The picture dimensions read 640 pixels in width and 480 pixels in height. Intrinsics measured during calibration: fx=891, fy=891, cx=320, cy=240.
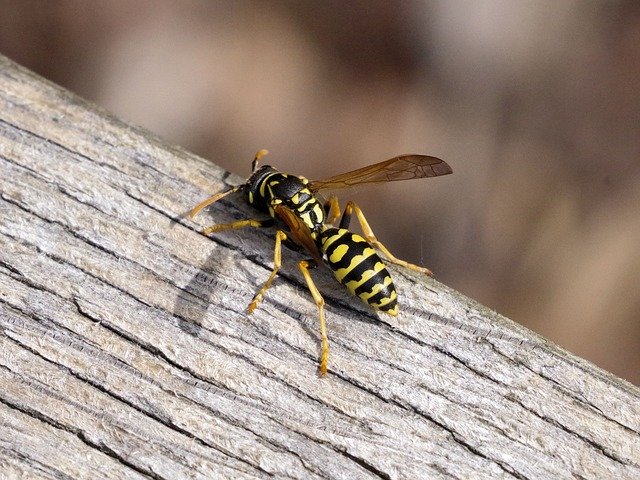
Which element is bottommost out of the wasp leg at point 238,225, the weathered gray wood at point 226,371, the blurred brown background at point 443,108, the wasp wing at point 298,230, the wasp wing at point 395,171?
the weathered gray wood at point 226,371

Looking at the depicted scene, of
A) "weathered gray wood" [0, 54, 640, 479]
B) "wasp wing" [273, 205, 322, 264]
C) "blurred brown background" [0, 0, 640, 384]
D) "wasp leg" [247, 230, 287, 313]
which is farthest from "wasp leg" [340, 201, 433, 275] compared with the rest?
"blurred brown background" [0, 0, 640, 384]

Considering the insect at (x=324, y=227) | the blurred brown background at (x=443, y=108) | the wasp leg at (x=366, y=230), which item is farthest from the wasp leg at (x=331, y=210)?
the blurred brown background at (x=443, y=108)

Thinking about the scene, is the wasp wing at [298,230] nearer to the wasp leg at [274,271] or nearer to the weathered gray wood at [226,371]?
the wasp leg at [274,271]

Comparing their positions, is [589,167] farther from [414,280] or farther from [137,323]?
[137,323]

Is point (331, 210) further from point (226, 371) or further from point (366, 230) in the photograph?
point (226, 371)

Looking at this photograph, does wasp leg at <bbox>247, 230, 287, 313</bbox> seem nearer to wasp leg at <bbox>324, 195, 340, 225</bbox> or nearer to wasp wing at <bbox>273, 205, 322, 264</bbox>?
wasp wing at <bbox>273, 205, 322, 264</bbox>

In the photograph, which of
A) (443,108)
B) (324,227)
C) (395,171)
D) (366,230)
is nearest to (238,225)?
(324,227)

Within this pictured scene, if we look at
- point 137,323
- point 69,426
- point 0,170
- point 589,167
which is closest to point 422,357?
point 137,323
